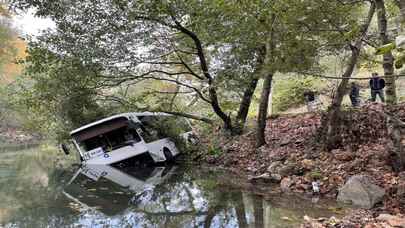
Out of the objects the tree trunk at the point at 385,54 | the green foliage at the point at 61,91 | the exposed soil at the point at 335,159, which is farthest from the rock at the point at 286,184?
the green foliage at the point at 61,91

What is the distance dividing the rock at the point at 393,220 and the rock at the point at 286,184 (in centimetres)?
309

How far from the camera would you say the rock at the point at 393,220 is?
5598mm

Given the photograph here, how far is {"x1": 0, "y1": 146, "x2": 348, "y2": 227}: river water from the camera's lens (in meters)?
7.60

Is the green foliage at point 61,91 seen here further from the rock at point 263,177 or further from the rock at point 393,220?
the rock at point 393,220

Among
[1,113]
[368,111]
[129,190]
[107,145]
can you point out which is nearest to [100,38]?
[107,145]

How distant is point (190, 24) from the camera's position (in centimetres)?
1327

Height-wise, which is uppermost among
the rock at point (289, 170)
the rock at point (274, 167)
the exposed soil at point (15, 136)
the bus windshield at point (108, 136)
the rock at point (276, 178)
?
the exposed soil at point (15, 136)

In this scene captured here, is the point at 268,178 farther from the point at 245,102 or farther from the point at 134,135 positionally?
the point at 134,135

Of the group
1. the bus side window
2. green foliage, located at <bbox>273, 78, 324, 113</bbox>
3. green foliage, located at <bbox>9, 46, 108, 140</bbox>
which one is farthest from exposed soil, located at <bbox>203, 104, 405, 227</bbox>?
green foliage, located at <bbox>273, 78, 324, 113</bbox>

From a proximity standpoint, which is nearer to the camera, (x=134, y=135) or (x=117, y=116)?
(x=117, y=116)

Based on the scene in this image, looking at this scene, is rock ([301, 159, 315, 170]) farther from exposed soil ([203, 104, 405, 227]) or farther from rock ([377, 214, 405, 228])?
rock ([377, 214, 405, 228])

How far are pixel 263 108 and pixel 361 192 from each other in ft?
19.0

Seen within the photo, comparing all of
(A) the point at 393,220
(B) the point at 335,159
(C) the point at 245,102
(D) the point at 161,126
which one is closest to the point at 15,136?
(D) the point at 161,126

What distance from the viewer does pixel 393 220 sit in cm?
580
